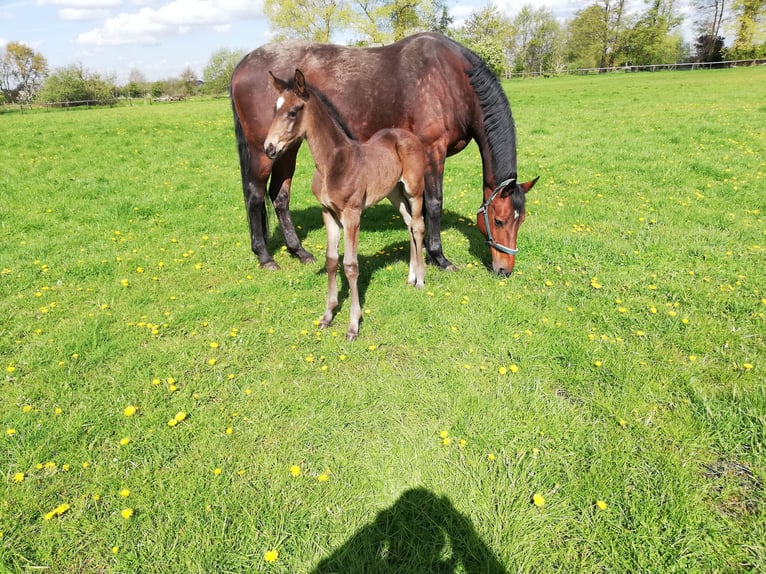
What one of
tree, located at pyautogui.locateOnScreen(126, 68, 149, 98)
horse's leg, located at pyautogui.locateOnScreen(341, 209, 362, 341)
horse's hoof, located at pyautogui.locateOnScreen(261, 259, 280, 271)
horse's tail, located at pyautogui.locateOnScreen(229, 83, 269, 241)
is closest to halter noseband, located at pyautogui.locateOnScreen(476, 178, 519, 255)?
horse's leg, located at pyautogui.locateOnScreen(341, 209, 362, 341)

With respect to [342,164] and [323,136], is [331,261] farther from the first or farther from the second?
[323,136]

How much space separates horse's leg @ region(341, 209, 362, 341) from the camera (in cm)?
396

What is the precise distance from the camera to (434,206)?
5438 mm

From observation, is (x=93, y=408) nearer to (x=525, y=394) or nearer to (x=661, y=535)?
(x=525, y=394)

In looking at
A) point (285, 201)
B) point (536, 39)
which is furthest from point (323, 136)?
point (536, 39)

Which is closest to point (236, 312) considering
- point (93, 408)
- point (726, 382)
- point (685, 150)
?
point (93, 408)

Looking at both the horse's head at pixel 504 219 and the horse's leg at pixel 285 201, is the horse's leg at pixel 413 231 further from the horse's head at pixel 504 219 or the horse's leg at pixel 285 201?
the horse's leg at pixel 285 201

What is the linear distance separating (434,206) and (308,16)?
45689mm

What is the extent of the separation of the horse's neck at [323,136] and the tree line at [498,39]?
4101cm

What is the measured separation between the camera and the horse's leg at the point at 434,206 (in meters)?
5.32

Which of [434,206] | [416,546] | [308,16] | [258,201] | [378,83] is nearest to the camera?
[416,546]

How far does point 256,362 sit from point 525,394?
2.42 meters

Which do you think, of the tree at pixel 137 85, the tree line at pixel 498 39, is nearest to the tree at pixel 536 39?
the tree line at pixel 498 39

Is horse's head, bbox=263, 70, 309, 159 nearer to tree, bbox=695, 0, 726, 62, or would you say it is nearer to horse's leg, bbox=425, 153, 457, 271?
horse's leg, bbox=425, 153, 457, 271
